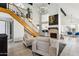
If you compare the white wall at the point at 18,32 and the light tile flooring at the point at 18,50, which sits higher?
the white wall at the point at 18,32

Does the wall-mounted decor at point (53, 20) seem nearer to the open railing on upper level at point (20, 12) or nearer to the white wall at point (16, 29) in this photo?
the open railing on upper level at point (20, 12)

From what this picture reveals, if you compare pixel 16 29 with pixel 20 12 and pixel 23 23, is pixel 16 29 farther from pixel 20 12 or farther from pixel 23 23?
pixel 20 12

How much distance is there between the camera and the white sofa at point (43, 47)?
2152mm

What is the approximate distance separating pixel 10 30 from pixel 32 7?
2.01 ft

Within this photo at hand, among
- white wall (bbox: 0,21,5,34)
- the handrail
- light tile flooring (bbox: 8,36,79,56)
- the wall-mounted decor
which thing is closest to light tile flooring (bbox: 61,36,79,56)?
light tile flooring (bbox: 8,36,79,56)

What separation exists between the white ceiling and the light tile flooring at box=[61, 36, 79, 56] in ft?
1.41

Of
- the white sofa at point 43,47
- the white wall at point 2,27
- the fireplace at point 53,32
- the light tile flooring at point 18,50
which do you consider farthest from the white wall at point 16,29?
the fireplace at point 53,32

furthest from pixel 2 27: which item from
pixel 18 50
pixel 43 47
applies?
pixel 43 47

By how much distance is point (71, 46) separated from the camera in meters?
2.09

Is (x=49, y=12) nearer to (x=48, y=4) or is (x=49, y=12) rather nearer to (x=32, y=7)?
(x=48, y=4)

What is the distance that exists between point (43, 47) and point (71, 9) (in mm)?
900

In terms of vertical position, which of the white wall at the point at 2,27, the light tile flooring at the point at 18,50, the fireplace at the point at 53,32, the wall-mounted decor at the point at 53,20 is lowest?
the light tile flooring at the point at 18,50

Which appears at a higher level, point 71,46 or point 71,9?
point 71,9

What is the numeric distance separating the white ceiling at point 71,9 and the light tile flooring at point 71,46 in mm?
429
